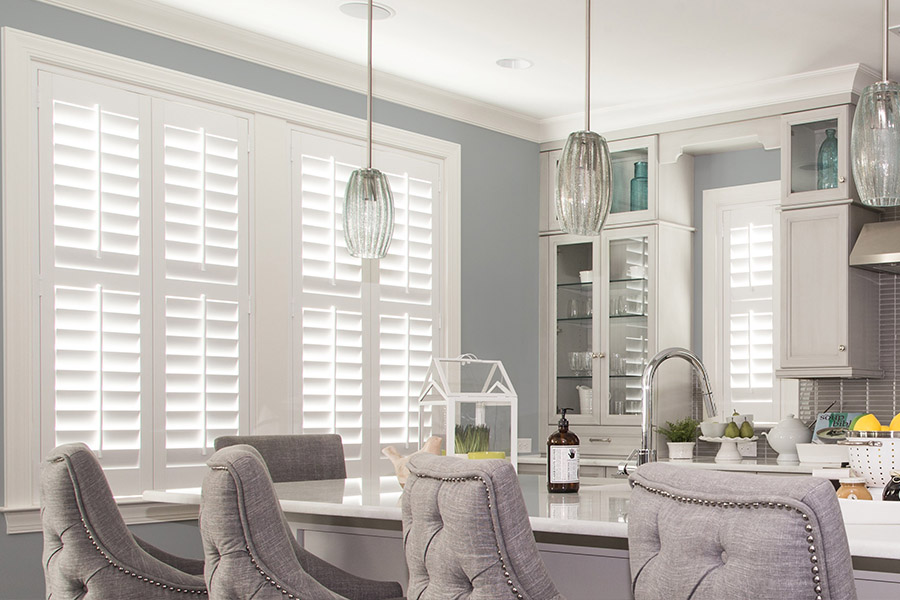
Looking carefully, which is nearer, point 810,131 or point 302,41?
point 302,41

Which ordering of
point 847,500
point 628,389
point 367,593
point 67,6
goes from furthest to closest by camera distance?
point 628,389
point 67,6
point 367,593
point 847,500

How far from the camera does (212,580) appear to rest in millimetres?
1913

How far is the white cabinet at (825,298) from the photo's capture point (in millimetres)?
4508

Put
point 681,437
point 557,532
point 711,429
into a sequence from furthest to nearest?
point 681,437
point 711,429
point 557,532

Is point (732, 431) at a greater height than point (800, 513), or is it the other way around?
point (800, 513)

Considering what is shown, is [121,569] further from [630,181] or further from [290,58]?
[630,181]


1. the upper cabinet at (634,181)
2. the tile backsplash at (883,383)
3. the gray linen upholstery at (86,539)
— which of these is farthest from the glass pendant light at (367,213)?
the tile backsplash at (883,383)

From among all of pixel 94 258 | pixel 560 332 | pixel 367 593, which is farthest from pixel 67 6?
pixel 560 332

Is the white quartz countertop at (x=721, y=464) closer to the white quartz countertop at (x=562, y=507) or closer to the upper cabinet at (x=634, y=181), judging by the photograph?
the upper cabinet at (x=634, y=181)

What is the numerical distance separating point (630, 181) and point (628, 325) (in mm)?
765

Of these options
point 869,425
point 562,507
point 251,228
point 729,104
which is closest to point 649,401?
point 562,507

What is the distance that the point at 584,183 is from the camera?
8.57 feet

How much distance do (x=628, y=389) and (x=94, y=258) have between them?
2.79 meters

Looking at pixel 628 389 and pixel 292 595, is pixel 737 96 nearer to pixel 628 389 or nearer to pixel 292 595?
pixel 628 389
